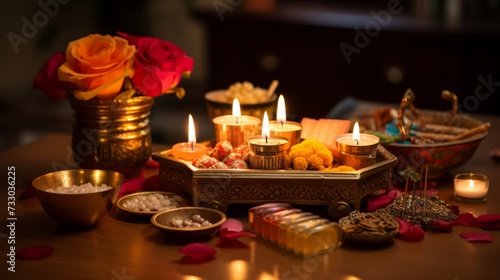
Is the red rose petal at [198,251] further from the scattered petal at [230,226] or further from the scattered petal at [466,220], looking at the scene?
the scattered petal at [466,220]

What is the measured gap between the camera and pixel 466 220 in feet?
5.17

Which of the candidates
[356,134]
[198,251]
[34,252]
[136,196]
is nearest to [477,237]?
[356,134]

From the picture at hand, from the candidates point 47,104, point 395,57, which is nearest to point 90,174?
point 395,57

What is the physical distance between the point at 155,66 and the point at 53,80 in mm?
249

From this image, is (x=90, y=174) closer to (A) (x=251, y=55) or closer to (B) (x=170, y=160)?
(B) (x=170, y=160)

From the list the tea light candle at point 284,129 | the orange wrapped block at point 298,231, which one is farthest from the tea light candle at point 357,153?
the orange wrapped block at point 298,231

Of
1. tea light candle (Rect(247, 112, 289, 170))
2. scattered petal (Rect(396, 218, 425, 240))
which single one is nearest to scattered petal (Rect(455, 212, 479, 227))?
scattered petal (Rect(396, 218, 425, 240))

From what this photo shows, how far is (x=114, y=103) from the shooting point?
1798 millimetres

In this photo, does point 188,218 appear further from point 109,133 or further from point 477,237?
point 477,237

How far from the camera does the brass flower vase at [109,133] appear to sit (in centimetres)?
181

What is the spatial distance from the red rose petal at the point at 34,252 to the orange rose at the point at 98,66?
0.43 metres

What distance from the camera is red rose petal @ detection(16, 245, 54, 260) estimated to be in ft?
4.65

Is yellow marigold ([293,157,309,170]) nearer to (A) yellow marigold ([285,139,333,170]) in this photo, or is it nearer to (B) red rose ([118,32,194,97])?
(A) yellow marigold ([285,139,333,170])

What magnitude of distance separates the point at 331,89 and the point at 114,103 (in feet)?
7.34
